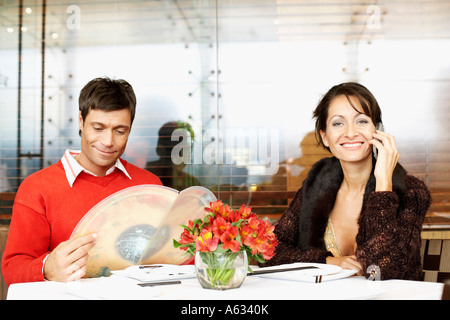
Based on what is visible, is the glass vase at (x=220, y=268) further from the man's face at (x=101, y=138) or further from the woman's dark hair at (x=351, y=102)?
the woman's dark hair at (x=351, y=102)

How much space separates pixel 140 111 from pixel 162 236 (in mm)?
3124

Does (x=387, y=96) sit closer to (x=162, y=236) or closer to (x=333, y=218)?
(x=333, y=218)

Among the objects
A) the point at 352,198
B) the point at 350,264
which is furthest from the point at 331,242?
the point at 350,264

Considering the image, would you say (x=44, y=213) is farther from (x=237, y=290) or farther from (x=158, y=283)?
(x=237, y=290)

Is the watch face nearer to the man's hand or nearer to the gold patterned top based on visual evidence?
the man's hand

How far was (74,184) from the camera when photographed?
2.40 meters

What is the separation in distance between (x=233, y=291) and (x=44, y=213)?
101cm

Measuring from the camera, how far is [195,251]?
1.68 meters

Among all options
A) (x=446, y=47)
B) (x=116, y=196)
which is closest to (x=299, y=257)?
(x=116, y=196)

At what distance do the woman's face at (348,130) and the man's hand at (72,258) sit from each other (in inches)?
48.8

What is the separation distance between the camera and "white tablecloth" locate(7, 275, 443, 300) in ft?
5.01

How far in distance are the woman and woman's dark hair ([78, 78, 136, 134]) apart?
923mm

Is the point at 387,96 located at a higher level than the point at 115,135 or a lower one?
higher

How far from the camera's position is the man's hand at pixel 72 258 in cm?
174
